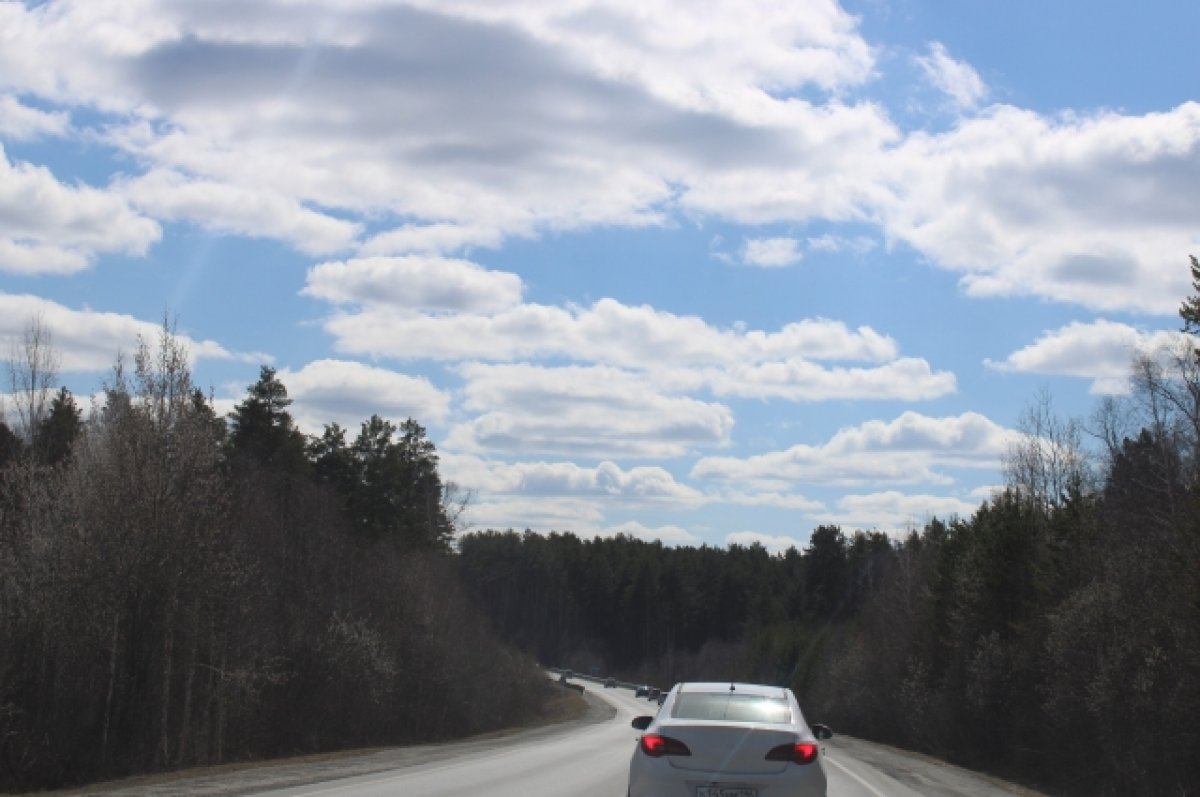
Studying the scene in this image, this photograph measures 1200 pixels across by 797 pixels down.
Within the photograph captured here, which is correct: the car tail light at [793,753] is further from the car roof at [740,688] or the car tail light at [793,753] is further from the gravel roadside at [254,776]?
the gravel roadside at [254,776]

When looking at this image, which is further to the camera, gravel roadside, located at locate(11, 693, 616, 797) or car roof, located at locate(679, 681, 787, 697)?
gravel roadside, located at locate(11, 693, 616, 797)

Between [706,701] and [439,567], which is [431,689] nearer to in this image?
[439,567]

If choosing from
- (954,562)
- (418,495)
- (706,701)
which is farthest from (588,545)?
(706,701)

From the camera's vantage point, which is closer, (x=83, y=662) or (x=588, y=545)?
(x=83, y=662)

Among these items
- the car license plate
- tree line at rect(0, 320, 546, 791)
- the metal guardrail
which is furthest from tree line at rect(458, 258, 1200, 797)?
the metal guardrail

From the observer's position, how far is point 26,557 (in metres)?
28.8

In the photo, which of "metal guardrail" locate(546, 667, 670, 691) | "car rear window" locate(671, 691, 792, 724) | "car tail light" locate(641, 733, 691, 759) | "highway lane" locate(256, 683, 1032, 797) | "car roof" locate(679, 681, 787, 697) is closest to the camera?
"car tail light" locate(641, 733, 691, 759)

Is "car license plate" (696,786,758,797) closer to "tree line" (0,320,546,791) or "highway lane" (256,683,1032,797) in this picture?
"highway lane" (256,683,1032,797)

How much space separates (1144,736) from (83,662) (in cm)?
2257

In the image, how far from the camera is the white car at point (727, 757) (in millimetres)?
11898

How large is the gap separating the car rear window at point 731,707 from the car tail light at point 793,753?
0.40 meters

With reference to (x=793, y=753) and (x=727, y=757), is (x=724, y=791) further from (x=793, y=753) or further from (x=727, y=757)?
(x=793, y=753)

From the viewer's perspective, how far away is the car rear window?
12.5 meters

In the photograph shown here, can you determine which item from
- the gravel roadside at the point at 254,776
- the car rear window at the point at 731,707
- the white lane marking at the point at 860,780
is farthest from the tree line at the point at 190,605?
the car rear window at the point at 731,707
